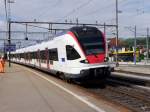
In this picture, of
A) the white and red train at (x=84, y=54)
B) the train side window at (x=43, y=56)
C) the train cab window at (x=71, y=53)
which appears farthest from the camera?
the train side window at (x=43, y=56)

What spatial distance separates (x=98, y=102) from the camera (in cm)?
1490

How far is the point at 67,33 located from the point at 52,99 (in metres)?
7.14

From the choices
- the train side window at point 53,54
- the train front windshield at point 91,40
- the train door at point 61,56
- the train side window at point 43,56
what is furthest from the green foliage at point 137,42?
the train front windshield at point 91,40

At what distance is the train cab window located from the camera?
68.3 feet

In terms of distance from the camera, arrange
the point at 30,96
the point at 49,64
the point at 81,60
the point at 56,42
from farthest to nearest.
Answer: the point at 49,64
the point at 56,42
the point at 81,60
the point at 30,96

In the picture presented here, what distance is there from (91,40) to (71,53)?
1.28 meters

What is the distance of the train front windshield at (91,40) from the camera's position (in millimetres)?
20719

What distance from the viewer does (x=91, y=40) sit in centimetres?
2116

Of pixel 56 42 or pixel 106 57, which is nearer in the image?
pixel 106 57

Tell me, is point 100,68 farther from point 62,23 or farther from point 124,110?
point 62,23

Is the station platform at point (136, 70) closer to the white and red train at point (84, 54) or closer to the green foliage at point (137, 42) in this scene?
the white and red train at point (84, 54)

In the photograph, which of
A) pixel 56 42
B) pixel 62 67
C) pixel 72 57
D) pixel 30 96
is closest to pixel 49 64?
pixel 56 42

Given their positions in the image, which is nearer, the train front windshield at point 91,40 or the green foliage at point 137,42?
the train front windshield at point 91,40

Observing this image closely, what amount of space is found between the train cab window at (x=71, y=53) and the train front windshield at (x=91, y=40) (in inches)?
21.2
